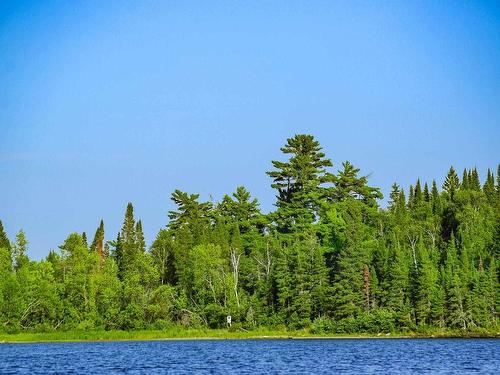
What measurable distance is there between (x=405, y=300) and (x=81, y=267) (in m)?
46.7

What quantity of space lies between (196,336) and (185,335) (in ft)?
5.71

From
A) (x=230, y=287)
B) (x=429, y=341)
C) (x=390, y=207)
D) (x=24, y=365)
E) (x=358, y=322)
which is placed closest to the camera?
(x=24, y=365)

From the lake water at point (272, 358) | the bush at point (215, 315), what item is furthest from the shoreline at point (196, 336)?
the lake water at point (272, 358)

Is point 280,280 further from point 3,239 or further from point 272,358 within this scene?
point 3,239

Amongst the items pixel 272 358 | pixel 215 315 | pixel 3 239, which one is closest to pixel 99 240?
pixel 3 239

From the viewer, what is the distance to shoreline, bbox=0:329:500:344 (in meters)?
116

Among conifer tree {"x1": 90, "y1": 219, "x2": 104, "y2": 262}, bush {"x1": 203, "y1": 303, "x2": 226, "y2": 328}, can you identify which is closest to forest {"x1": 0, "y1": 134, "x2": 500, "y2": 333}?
bush {"x1": 203, "y1": 303, "x2": 226, "y2": 328}

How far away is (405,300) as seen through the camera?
390 ft

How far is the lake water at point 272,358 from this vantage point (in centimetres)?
6738

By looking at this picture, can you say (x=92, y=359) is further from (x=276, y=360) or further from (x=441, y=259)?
(x=441, y=259)

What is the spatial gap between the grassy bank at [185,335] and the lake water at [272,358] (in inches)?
210

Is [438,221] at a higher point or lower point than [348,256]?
higher

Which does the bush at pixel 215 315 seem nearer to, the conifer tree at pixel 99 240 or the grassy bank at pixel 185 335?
the grassy bank at pixel 185 335

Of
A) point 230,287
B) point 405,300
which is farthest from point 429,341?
point 230,287
